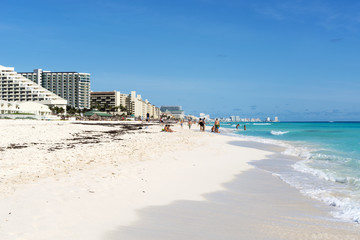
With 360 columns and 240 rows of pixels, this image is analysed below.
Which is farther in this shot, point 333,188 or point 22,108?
point 22,108

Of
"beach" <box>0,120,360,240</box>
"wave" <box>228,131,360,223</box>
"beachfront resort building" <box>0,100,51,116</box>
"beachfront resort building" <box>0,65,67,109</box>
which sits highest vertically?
"beachfront resort building" <box>0,65,67,109</box>

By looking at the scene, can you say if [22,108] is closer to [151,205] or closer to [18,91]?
[18,91]

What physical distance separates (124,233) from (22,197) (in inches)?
105

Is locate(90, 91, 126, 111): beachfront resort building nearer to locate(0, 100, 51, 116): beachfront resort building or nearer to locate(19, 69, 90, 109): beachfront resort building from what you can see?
locate(19, 69, 90, 109): beachfront resort building

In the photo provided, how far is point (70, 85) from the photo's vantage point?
160000mm

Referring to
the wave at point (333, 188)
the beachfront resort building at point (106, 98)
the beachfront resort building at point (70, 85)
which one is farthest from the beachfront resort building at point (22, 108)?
the beachfront resort building at point (106, 98)

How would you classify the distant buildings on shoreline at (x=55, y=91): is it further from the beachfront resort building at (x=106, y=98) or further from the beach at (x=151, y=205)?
the beach at (x=151, y=205)

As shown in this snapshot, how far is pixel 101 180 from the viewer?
6906mm

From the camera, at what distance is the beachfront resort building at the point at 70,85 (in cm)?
15912

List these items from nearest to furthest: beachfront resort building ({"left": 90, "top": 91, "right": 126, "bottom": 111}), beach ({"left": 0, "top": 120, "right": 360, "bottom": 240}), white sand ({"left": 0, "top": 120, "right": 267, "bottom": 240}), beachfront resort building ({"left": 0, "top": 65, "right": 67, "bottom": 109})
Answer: beach ({"left": 0, "top": 120, "right": 360, "bottom": 240})
white sand ({"left": 0, "top": 120, "right": 267, "bottom": 240})
beachfront resort building ({"left": 0, "top": 65, "right": 67, "bottom": 109})
beachfront resort building ({"left": 90, "top": 91, "right": 126, "bottom": 111})

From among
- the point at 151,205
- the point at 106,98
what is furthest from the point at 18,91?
the point at 151,205

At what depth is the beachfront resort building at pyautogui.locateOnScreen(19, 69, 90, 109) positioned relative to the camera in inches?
6265

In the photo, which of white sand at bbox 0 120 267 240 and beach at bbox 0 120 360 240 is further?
white sand at bbox 0 120 267 240

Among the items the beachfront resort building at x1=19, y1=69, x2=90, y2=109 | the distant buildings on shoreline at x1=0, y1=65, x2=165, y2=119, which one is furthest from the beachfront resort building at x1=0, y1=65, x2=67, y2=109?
the beachfront resort building at x1=19, y1=69, x2=90, y2=109
